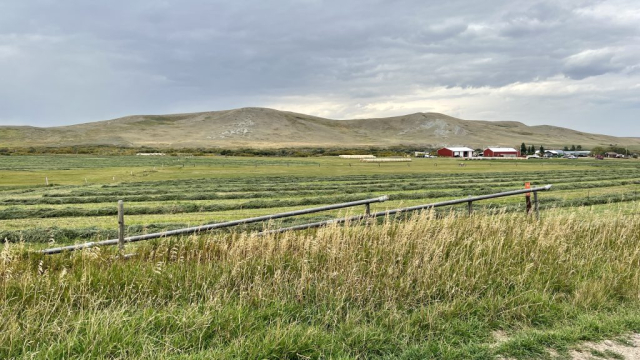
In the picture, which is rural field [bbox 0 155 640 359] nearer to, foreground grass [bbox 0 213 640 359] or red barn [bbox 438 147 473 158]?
foreground grass [bbox 0 213 640 359]

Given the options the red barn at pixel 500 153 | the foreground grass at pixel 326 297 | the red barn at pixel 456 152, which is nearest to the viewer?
the foreground grass at pixel 326 297

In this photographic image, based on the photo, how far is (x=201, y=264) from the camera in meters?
7.12

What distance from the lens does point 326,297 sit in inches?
235

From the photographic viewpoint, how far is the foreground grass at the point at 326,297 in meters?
4.74

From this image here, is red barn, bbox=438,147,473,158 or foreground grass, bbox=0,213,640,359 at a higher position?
red barn, bbox=438,147,473,158

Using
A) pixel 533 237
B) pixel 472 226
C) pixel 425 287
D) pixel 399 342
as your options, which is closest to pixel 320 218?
pixel 472 226

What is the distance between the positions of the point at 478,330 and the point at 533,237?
13.5 feet

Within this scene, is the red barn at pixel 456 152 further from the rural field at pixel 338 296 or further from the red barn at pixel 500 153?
the rural field at pixel 338 296

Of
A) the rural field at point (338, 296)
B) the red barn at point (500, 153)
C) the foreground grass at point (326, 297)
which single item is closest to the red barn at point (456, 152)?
the red barn at point (500, 153)

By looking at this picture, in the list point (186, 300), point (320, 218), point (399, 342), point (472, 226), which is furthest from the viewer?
point (320, 218)

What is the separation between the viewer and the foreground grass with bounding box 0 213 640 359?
4.74 meters

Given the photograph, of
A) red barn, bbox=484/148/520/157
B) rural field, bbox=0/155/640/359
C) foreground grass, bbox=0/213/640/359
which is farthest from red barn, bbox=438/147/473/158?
foreground grass, bbox=0/213/640/359

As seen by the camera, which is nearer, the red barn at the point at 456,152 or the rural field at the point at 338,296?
the rural field at the point at 338,296

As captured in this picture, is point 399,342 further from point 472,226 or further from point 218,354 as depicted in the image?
point 472,226
